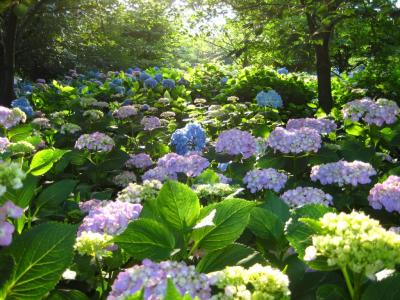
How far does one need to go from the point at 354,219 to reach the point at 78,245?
805 mm

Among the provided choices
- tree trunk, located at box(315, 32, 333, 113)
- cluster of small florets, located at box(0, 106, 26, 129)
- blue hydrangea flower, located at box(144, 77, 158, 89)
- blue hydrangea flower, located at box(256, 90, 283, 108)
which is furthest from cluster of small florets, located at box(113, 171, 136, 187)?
blue hydrangea flower, located at box(144, 77, 158, 89)

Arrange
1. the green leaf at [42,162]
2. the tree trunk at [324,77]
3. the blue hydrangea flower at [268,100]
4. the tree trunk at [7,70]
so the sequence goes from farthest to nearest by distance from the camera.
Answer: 1. the tree trunk at [7,70]
2. the tree trunk at [324,77]
3. the blue hydrangea flower at [268,100]
4. the green leaf at [42,162]

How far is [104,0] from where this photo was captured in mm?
12734

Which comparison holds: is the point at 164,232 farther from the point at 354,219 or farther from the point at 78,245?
the point at 354,219

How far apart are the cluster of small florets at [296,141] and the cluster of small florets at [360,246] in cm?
187

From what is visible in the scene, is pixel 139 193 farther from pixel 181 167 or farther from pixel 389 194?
pixel 389 194

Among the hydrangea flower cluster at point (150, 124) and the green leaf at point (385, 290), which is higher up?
the hydrangea flower cluster at point (150, 124)

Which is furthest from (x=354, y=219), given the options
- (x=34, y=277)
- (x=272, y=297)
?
(x=34, y=277)

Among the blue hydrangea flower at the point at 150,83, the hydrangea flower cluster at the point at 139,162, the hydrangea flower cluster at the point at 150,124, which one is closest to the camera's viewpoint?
the hydrangea flower cluster at the point at 139,162

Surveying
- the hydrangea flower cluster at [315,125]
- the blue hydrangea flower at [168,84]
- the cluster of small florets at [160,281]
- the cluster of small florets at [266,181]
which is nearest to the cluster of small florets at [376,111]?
the hydrangea flower cluster at [315,125]

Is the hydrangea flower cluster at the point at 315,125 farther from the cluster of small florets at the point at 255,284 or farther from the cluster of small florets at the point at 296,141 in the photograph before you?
the cluster of small florets at the point at 255,284

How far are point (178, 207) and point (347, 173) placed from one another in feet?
4.91

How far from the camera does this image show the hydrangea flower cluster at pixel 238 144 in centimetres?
317

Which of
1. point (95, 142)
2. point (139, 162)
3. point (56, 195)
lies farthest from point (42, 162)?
point (139, 162)
